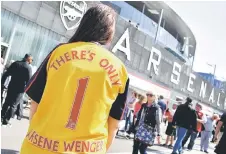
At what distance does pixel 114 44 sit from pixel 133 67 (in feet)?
13.6

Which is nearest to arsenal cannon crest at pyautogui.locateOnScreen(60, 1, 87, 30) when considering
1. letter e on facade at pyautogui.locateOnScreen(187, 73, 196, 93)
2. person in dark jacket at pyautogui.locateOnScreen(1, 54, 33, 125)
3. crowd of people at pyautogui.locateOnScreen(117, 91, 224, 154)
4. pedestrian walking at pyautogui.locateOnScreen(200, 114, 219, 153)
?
crowd of people at pyautogui.locateOnScreen(117, 91, 224, 154)

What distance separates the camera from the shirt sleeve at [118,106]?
1721mm

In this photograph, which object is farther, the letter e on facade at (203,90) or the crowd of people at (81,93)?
the letter e on facade at (203,90)

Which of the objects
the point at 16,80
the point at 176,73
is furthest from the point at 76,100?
the point at 176,73

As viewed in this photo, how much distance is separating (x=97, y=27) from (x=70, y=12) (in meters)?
19.1

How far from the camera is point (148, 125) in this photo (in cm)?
648

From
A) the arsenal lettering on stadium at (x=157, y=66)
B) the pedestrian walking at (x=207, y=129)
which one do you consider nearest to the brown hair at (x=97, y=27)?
the pedestrian walking at (x=207, y=129)

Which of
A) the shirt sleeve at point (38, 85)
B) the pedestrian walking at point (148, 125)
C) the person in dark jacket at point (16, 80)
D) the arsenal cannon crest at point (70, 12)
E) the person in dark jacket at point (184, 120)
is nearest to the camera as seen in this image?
the shirt sleeve at point (38, 85)

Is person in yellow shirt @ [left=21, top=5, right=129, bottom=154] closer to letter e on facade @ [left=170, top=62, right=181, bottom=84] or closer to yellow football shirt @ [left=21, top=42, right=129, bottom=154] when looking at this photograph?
yellow football shirt @ [left=21, top=42, right=129, bottom=154]

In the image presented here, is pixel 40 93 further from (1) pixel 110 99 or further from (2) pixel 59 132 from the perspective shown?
(1) pixel 110 99

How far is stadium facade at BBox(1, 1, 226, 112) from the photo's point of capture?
17094 mm

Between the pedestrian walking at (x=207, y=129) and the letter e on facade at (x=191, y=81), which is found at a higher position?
the letter e on facade at (x=191, y=81)

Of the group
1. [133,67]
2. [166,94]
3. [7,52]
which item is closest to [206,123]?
[7,52]

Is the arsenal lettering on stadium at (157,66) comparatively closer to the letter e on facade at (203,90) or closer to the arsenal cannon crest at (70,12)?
the letter e on facade at (203,90)
